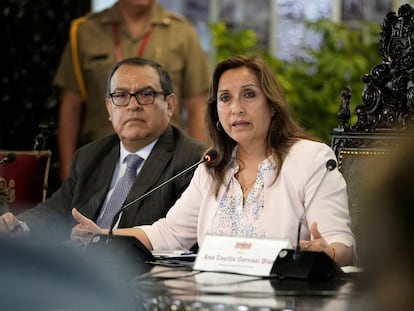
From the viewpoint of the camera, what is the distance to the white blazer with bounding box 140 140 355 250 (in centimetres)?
315

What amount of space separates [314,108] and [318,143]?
487 centimetres

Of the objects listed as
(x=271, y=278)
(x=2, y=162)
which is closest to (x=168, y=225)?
(x=2, y=162)

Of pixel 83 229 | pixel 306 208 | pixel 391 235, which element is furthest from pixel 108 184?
pixel 391 235

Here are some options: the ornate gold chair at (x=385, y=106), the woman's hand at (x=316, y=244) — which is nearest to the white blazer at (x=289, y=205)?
the ornate gold chair at (x=385, y=106)

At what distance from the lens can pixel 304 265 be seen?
2529 mm

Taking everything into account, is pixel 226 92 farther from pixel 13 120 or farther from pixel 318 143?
pixel 13 120

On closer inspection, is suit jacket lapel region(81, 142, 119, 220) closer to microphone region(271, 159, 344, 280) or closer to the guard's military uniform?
the guard's military uniform

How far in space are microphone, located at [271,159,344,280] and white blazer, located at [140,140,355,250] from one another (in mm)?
536

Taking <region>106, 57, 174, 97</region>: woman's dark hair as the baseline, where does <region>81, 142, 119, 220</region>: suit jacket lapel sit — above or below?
below

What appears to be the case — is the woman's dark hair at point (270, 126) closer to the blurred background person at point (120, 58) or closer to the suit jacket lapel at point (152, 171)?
the suit jacket lapel at point (152, 171)

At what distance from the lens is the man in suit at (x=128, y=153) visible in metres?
3.99

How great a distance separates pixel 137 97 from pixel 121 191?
0.42m

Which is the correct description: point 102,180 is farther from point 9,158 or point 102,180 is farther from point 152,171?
point 9,158

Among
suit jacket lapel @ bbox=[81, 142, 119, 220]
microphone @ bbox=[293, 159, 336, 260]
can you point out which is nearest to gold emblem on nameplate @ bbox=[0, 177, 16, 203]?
suit jacket lapel @ bbox=[81, 142, 119, 220]
